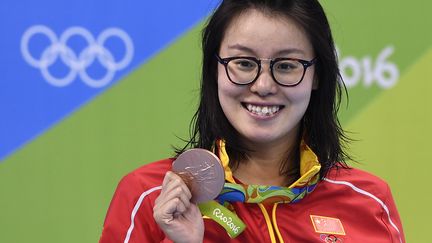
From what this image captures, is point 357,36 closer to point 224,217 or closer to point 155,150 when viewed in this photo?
point 155,150

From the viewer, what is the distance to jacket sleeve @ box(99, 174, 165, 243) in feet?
4.83

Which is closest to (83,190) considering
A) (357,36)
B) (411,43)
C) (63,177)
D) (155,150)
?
(63,177)

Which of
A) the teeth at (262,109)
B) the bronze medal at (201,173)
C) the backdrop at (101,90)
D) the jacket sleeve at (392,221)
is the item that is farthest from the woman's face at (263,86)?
the backdrop at (101,90)

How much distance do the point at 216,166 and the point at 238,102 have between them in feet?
0.58

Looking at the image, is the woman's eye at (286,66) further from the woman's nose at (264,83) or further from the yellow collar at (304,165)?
the yellow collar at (304,165)

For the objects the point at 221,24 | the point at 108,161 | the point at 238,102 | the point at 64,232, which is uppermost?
the point at 221,24

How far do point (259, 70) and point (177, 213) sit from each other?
329 millimetres

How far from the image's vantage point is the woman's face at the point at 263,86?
4.74ft

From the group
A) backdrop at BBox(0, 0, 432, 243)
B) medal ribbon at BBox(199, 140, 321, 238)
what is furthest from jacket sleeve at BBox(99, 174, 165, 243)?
backdrop at BBox(0, 0, 432, 243)

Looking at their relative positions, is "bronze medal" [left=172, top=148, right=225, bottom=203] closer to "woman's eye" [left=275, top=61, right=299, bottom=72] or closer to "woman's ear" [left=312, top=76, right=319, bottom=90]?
"woman's eye" [left=275, top=61, right=299, bottom=72]

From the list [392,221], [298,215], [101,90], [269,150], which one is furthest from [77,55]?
[392,221]

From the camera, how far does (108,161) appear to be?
2236mm

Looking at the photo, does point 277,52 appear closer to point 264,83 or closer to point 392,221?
point 264,83

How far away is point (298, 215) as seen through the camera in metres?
1.58
